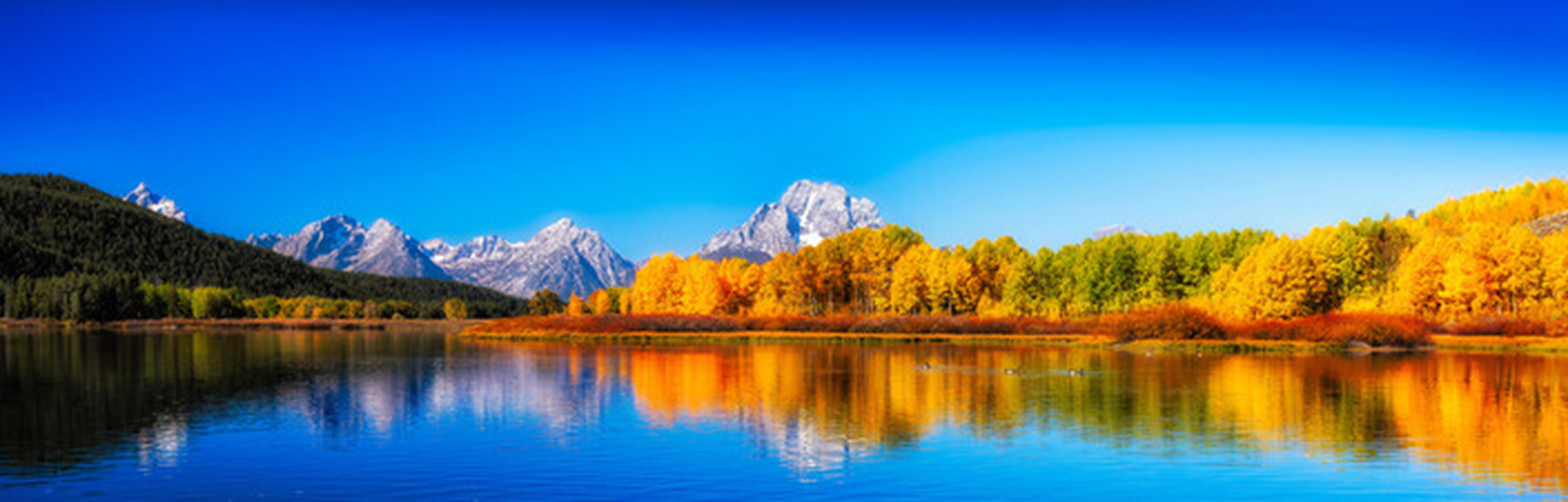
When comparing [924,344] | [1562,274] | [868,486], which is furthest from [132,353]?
[1562,274]

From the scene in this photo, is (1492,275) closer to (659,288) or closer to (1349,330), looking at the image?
(1349,330)

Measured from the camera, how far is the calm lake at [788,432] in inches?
883

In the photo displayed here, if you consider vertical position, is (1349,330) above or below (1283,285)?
below

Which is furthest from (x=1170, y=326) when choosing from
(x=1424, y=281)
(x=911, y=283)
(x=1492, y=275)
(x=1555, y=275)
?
(x=911, y=283)

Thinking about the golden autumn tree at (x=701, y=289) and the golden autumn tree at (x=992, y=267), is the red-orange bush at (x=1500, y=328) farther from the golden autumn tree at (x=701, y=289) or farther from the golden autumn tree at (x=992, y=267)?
the golden autumn tree at (x=701, y=289)

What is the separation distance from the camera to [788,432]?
1206 inches

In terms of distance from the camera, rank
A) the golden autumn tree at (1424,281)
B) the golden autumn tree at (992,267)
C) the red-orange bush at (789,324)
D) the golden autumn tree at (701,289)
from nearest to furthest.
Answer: the golden autumn tree at (1424,281), the red-orange bush at (789,324), the golden autumn tree at (992,267), the golden autumn tree at (701,289)

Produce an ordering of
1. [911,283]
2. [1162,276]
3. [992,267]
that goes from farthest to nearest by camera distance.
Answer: [992,267]
[911,283]
[1162,276]

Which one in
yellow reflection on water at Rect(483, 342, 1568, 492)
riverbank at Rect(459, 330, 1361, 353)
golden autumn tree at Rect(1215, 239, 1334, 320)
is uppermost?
golden autumn tree at Rect(1215, 239, 1334, 320)

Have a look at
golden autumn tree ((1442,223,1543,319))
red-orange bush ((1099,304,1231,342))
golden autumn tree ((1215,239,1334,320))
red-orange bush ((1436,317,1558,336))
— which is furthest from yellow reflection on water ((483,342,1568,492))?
golden autumn tree ((1215,239,1334,320))

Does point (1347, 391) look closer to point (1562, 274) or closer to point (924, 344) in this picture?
point (924, 344)

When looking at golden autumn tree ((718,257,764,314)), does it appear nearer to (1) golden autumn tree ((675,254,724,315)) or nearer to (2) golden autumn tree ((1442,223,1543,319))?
(1) golden autumn tree ((675,254,724,315))

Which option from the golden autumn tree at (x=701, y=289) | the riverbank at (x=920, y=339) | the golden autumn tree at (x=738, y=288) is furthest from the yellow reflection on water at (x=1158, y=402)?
the golden autumn tree at (x=738, y=288)

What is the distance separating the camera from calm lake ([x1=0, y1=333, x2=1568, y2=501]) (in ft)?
73.6
